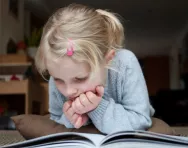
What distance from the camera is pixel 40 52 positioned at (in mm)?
763

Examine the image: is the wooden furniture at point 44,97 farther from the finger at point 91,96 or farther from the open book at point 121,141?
the open book at point 121,141

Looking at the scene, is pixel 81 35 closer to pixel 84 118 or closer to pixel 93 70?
pixel 93 70

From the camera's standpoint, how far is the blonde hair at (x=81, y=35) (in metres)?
0.68

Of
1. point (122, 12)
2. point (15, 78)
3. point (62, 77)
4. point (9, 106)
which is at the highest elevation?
point (62, 77)

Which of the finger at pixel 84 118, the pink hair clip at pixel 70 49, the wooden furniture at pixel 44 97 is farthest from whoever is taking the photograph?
the wooden furniture at pixel 44 97

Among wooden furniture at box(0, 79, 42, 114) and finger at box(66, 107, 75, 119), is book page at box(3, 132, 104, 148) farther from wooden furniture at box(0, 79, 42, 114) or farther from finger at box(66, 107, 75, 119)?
wooden furniture at box(0, 79, 42, 114)

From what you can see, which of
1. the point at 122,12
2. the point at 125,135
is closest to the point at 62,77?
the point at 125,135

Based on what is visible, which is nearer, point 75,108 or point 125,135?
point 125,135

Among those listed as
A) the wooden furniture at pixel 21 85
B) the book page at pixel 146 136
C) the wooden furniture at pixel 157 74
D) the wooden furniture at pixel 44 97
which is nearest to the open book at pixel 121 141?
the book page at pixel 146 136

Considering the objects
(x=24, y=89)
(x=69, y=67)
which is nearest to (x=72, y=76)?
(x=69, y=67)

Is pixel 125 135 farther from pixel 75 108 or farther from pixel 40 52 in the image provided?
pixel 40 52

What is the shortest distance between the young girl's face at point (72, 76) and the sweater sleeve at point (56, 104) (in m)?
0.15

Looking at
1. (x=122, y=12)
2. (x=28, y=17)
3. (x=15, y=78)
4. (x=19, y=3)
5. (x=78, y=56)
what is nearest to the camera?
(x=78, y=56)

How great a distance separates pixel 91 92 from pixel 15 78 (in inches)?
92.8
